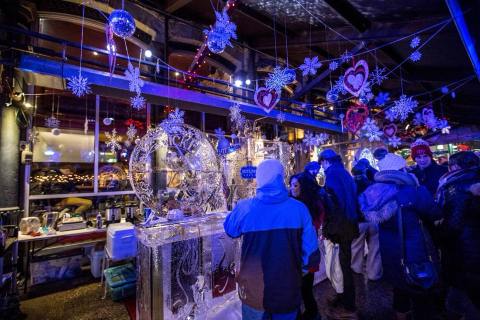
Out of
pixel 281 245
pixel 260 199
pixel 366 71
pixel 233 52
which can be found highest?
pixel 233 52

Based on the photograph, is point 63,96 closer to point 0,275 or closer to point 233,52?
point 0,275

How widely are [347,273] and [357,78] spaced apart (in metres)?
3.59

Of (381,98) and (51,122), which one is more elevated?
(381,98)

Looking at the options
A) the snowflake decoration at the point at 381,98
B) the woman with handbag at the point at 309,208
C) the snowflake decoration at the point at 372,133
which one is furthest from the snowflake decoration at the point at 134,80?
the snowflake decoration at the point at 372,133

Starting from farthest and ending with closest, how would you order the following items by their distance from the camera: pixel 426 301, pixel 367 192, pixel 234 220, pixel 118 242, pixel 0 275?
pixel 118 242 < pixel 0 275 < pixel 367 192 < pixel 426 301 < pixel 234 220

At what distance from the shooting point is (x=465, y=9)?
3.97 metres

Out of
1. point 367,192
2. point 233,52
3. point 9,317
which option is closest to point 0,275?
point 9,317

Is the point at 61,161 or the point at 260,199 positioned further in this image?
the point at 61,161

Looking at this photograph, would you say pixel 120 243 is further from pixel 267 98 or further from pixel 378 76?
pixel 378 76

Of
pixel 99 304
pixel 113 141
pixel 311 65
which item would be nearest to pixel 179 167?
pixel 99 304

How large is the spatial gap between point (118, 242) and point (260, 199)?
3.48 metres

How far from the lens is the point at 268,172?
190cm

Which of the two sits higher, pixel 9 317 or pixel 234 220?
pixel 234 220

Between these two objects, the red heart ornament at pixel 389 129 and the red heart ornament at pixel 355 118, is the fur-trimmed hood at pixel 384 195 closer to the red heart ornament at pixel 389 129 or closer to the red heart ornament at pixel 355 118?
the red heart ornament at pixel 355 118
